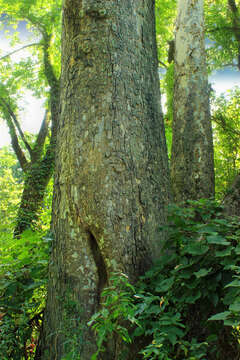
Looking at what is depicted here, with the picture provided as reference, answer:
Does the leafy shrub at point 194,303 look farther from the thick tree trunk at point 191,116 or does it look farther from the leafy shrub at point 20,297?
the thick tree trunk at point 191,116

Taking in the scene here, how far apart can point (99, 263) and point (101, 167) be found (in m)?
0.72

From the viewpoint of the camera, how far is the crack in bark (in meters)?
2.16

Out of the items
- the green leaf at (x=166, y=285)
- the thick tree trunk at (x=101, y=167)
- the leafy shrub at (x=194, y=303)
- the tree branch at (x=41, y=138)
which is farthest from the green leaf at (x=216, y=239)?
the tree branch at (x=41, y=138)

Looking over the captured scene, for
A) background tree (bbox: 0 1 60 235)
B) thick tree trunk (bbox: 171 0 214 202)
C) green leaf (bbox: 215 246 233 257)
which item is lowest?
green leaf (bbox: 215 246 233 257)

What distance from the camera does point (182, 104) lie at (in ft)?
11.9

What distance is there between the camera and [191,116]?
354cm

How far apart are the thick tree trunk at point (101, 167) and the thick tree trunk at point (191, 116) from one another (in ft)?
2.55

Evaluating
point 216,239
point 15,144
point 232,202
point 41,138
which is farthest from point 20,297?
point 41,138

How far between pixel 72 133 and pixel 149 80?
87 cm

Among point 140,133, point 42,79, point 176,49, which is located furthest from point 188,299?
point 42,79

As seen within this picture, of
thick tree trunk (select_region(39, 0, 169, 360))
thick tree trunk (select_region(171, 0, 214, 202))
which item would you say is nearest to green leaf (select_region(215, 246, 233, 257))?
thick tree trunk (select_region(39, 0, 169, 360))

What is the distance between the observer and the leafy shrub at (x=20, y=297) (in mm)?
2096

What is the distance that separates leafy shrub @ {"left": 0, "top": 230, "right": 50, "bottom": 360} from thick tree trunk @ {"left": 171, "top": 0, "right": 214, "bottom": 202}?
1676 millimetres

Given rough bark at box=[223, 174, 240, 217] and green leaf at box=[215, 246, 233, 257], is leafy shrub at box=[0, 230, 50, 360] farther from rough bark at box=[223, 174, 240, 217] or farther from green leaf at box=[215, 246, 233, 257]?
rough bark at box=[223, 174, 240, 217]
